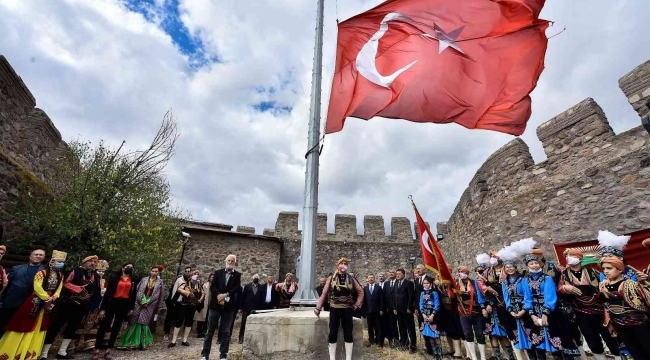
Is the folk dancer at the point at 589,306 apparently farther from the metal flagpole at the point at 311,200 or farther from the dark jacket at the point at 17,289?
the dark jacket at the point at 17,289

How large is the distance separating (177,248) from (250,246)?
376 cm

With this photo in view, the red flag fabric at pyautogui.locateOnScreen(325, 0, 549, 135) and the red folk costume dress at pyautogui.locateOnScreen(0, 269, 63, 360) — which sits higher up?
the red flag fabric at pyautogui.locateOnScreen(325, 0, 549, 135)

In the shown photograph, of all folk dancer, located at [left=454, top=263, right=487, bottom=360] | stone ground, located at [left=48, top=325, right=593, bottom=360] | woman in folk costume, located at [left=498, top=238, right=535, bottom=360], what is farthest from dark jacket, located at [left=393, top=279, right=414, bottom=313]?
woman in folk costume, located at [left=498, top=238, right=535, bottom=360]

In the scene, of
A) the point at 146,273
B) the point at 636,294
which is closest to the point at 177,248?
the point at 146,273

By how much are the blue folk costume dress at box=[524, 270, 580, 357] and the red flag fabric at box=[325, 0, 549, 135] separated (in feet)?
8.68

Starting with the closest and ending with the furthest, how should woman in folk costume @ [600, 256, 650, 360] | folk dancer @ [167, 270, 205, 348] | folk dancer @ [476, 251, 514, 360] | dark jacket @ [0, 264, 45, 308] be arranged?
woman in folk costume @ [600, 256, 650, 360], dark jacket @ [0, 264, 45, 308], folk dancer @ [476, 251, 514, 360], folk dancer @ [167, 270, 205, 348]

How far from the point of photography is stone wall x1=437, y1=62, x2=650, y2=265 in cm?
558

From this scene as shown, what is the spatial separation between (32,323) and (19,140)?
5.66 metres

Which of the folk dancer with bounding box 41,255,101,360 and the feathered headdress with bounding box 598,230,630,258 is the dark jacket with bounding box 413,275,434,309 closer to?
the feathered headdress with bounding box 598,230,630,258

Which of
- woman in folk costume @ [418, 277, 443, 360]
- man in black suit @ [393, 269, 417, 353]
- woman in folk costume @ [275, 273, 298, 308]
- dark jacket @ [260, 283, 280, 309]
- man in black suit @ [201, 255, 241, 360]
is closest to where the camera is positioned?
man in black suit @ [201, 255, 241, 360]

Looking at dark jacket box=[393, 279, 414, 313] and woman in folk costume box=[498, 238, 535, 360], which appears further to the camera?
dark jacket box=[393, 279, 414, 313]

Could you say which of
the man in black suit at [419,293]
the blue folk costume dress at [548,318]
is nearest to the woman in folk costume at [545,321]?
the blue folk costume dress at [548,318]

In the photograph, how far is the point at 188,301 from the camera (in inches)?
298

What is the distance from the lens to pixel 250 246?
14.4 meters
